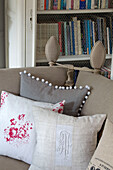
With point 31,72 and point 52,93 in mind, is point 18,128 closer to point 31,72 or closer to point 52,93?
point 52,93

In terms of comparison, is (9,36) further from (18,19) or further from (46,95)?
(46,95)

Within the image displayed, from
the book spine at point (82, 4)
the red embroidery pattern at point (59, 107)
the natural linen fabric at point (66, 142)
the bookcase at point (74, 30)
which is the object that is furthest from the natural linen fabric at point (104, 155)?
the book spine at point (82, 4)

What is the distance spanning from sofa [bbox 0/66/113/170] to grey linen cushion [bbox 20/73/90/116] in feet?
0.13

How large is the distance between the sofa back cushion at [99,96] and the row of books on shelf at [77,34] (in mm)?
877

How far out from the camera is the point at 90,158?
1.33 meters

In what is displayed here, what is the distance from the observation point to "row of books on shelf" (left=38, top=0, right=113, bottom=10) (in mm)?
2336

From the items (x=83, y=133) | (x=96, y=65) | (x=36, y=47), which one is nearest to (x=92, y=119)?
(x=83, y=133)

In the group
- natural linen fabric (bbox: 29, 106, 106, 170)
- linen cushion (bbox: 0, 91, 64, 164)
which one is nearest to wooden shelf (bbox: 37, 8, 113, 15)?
linen cushion (bbox: 0, 91, 64, 164)

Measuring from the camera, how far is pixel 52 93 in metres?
1.57

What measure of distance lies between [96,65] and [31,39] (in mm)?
880

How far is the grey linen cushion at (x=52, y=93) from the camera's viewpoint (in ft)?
5.02

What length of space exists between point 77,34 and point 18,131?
1.25m

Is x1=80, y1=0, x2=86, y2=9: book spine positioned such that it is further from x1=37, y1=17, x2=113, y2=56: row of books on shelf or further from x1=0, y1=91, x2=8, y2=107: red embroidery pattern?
x1=0, y1=91, x2=8, y2=107: red embroidery pattern

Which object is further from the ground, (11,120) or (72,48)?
(72,48)
